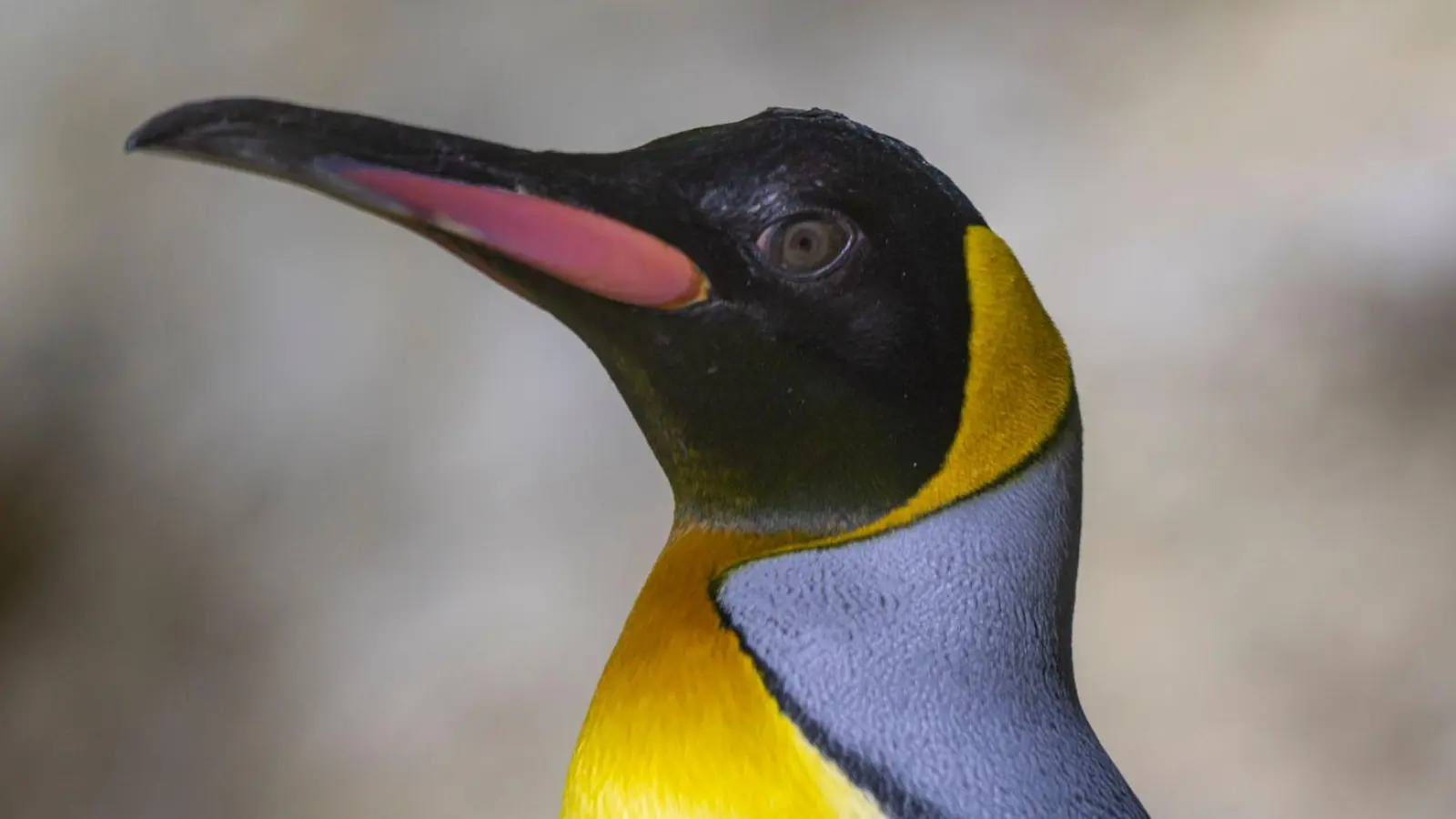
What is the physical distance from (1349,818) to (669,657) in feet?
4.20

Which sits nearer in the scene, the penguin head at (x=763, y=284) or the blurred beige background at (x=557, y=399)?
the penguin head at (x=763, y=284)

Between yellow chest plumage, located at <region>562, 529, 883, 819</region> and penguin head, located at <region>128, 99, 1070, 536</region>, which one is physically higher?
penguin head, located at <region>128, 99, 1070, 536</region>

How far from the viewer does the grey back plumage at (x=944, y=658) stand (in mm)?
445

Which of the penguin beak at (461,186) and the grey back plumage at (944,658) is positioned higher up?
the penguin beak at (461,186)

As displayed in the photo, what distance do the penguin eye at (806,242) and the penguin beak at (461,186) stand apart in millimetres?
33

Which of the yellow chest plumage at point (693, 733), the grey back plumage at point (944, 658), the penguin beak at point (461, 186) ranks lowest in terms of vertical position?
the yellow chest plumage at point (693, 733)

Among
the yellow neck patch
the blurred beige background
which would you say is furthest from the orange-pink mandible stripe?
the blurred beige background

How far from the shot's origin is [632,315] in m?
0.48

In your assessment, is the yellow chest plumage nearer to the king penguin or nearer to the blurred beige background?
the king penguin

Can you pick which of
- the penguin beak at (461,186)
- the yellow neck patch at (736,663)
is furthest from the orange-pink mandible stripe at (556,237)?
the yellow neck patch at (736,663)

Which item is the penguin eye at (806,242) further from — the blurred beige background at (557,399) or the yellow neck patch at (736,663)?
the blurred beige background at (557,399)

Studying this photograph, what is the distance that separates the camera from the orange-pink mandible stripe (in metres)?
0.43

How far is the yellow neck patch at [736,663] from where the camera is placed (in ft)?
1.45

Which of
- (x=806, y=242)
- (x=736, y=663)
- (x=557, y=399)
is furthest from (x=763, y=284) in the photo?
(x=557, y=399)
